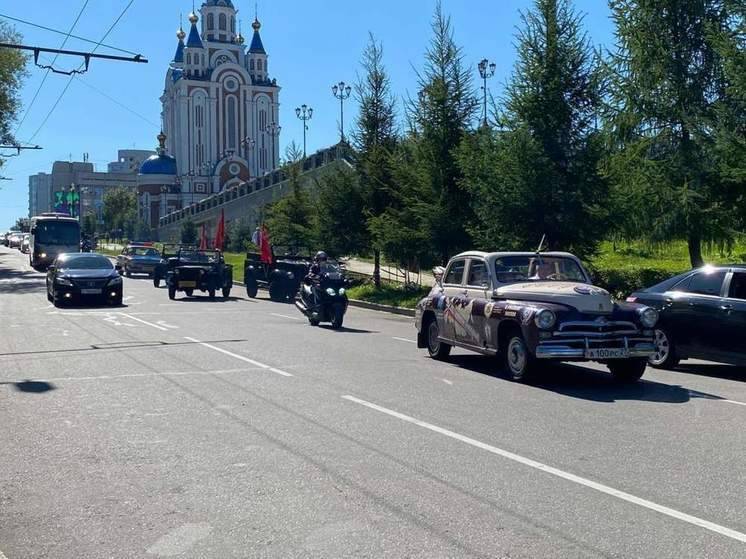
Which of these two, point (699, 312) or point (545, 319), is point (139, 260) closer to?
point (699, 312)

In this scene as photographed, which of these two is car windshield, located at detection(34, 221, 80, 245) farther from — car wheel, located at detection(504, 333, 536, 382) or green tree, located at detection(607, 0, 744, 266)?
car wheel, located at detection(504, 333, 536, 382)

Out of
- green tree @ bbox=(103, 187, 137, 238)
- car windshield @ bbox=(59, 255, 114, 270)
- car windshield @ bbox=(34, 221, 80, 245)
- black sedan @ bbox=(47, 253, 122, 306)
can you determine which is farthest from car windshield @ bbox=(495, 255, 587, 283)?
green tree @ bbox=(103, 187, 137, 238)

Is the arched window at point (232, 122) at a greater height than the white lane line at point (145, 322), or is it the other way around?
the arched window at point (232, 122)

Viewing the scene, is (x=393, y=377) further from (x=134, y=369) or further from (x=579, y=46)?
Answer: (x=579, y=46)

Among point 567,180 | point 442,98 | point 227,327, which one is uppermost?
point 442,98

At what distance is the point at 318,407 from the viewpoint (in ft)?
30.8

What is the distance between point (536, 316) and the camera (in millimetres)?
10562

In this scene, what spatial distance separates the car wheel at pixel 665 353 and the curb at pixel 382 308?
12040mm

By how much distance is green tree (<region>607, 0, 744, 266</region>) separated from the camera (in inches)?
800

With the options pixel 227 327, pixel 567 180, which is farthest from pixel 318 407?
pixel 567 180

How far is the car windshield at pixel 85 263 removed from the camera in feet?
84.7

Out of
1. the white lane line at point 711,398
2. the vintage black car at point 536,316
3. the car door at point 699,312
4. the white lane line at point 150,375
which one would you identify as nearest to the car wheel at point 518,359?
the vintage black car at point 536,316

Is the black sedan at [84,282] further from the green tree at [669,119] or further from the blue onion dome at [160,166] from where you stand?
the blue onion dome at [160,166]

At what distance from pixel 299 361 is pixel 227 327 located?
231 inches
